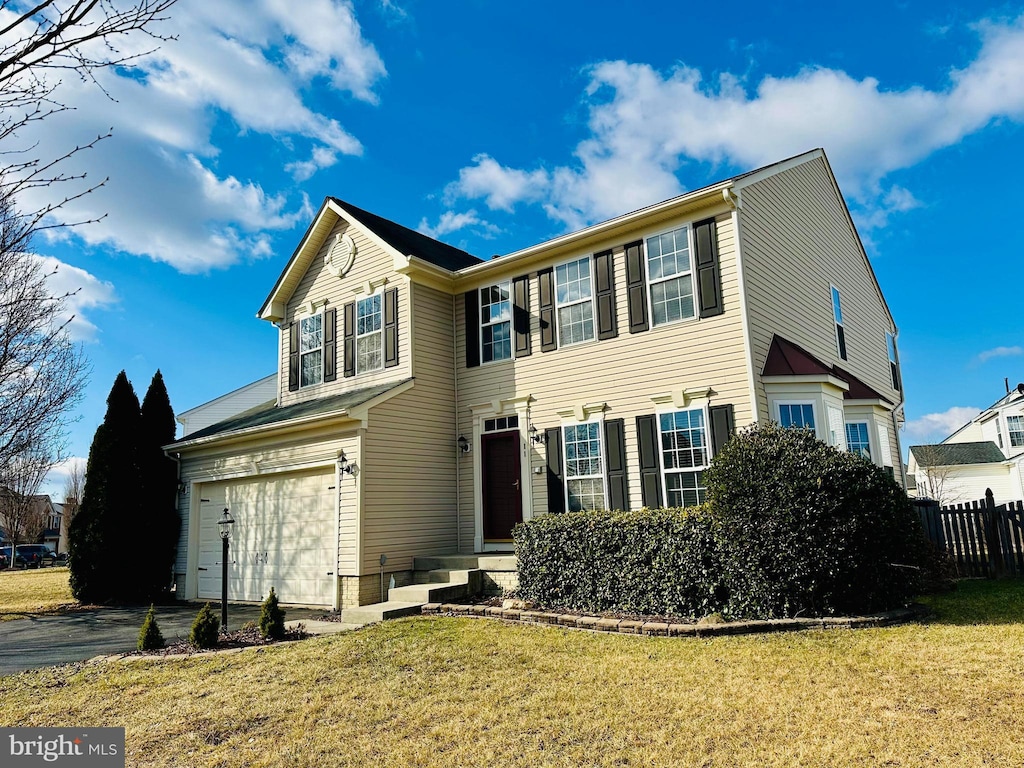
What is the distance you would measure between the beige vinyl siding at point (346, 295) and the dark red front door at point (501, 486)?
2.28 metres

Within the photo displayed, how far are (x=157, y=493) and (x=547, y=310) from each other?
988 centimetres

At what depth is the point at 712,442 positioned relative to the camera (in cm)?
1028

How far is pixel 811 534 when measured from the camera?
7609mm

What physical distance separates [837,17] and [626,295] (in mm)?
5166

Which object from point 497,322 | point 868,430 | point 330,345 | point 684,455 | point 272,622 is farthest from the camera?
point 330,345

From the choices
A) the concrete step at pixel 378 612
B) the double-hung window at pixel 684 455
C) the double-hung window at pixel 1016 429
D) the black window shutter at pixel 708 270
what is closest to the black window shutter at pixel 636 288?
the black window shutter at pixel 708 270

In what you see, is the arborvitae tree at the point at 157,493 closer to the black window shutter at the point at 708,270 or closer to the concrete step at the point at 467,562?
the concrete step at the point at 467,562

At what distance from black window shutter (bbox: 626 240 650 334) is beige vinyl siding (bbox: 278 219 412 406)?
4404 mm

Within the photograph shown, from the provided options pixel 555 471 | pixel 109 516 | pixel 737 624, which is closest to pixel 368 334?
pixel 555 471

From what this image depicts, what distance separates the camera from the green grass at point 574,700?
14.6ft

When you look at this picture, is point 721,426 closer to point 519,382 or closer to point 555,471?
point 555,471

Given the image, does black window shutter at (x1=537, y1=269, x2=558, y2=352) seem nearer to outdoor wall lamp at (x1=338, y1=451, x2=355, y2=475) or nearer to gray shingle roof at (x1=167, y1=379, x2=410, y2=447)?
gray shingle roof at (x1=167, y1=379, x2=410, y2=447)

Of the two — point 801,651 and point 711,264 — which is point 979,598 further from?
point 711,264

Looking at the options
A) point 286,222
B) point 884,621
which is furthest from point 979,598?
point 286,222
